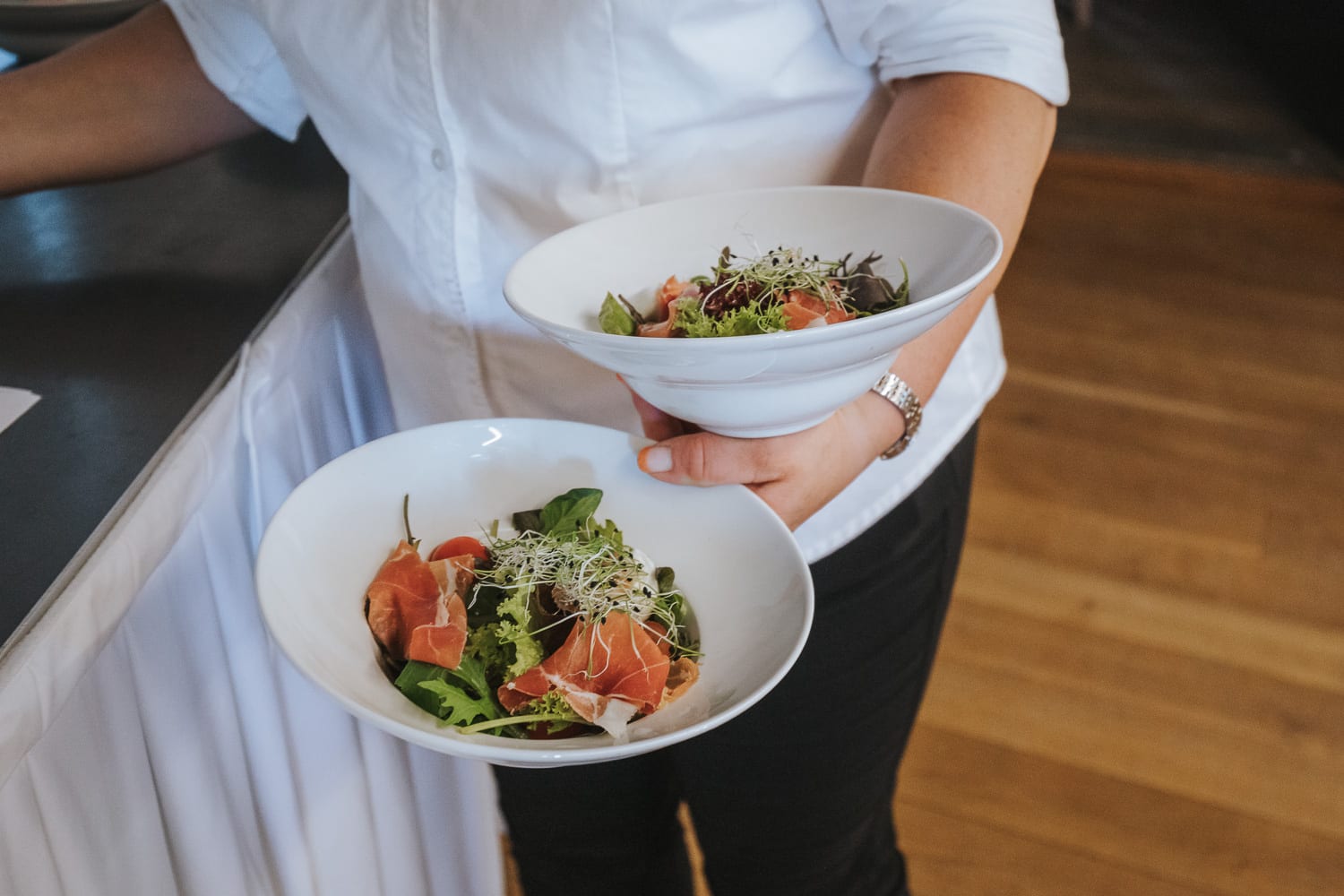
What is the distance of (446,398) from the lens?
0.83 metres

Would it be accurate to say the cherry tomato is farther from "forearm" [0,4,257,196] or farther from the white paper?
"forearm" [0,4,257,196]

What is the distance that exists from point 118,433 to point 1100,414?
1.92m

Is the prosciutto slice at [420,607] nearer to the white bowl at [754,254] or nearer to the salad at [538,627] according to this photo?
the salad at [538,627]

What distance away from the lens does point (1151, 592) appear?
1.81 metres

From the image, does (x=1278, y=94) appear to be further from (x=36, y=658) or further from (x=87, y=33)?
(x=36, y=658)

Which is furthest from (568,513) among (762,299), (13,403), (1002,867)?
(1002,867)

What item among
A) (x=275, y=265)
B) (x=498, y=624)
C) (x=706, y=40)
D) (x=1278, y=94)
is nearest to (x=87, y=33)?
(x=275, y=265)

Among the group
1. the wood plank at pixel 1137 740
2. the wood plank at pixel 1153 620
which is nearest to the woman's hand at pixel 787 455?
the wood plank at pixel 1137 740

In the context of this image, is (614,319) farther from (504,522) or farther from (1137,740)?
(1137,740)

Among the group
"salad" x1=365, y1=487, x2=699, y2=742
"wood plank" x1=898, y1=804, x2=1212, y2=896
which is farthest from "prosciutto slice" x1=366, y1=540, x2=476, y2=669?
"wood plank" x1=898, y1=804, x2=1212, y2=896

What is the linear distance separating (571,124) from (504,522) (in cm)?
25

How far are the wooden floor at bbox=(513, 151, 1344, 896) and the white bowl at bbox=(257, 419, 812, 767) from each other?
1.03 metres

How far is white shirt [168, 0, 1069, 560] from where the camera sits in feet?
2.16

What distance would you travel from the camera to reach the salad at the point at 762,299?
57 cm
